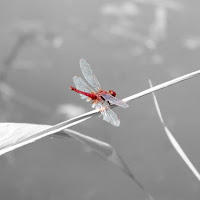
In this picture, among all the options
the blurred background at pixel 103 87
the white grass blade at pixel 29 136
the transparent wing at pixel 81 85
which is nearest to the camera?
the white grass blade at pixel 29 136

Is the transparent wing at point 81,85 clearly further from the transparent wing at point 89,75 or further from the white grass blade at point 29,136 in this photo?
the white grass blade at point 29,136

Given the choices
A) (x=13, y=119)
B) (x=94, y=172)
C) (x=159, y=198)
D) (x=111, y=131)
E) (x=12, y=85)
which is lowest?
(x=159, y=198)

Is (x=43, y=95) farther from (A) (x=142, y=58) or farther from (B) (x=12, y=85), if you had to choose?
(A) (x=142, y=58)

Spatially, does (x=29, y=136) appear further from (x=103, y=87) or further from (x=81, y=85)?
(x=103, y=87)

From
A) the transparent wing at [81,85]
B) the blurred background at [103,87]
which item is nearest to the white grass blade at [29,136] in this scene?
Answer: the transparent wing at [81,85]

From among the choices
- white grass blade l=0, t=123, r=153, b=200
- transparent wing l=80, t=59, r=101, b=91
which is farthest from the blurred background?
white grass blade l=0, t=123, r=153, b=200

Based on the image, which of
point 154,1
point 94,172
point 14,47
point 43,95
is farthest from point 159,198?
point 154,1

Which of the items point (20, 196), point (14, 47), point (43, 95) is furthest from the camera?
point (14, 47)

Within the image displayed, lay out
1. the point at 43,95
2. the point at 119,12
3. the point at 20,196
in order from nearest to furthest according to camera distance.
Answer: the point at 20,196 → the point at 43,95 → the point at 119,12
